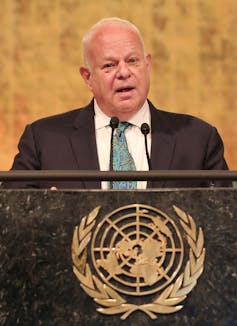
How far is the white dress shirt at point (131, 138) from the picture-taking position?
7.95ft

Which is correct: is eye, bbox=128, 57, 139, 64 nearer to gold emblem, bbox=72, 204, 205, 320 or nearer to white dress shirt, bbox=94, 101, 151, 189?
white dress shirt, bbox=94, 101, 151, 189

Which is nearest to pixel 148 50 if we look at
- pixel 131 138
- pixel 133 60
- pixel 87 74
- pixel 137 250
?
pixel 87 74

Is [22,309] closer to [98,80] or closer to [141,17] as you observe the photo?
[98,80]

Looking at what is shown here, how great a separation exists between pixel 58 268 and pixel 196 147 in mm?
→ 753

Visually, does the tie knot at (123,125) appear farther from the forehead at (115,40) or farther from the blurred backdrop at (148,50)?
the blurred backdrop at (148,50)

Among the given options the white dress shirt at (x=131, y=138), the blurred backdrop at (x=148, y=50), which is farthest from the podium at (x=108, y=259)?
the blurred backdrop at (x=148, y=50)

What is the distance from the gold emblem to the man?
1.61ft

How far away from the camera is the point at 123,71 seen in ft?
8.23

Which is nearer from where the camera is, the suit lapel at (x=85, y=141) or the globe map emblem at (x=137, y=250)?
the globe map emblem at (x=137, y=250)

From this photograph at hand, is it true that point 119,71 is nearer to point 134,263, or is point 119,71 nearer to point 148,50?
point 134,263

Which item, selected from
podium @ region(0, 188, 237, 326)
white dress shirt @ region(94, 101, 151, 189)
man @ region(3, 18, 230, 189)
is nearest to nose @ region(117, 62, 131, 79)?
man @ region(3, 18, 230, 189)

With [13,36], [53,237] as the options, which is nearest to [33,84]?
[13,36]

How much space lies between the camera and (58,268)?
1880 millimetres

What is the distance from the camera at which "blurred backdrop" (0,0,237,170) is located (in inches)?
143
